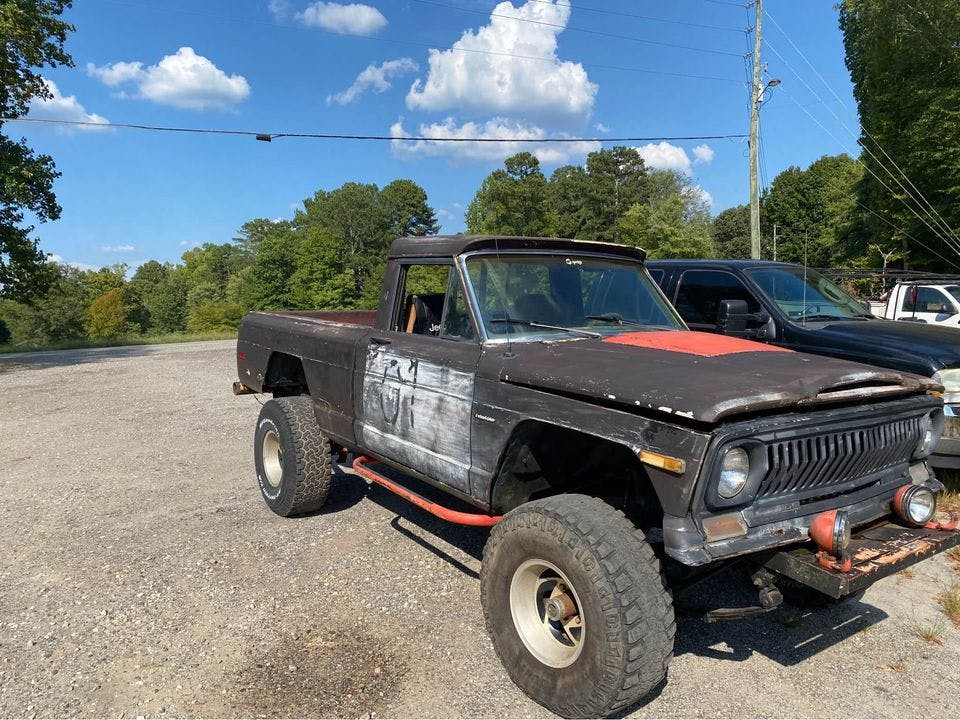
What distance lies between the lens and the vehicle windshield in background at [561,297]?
3.54 m

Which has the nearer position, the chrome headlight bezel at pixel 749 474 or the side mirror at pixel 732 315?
the chrome headlight bezel at pixel 749 474

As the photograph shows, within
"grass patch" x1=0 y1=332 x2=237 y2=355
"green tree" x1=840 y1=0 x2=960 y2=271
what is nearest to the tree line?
"green tree" x1=840 y1=0 x2=960 y2=271

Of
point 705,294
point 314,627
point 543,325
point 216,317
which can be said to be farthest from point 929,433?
point 216,317

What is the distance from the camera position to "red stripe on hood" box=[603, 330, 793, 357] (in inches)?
123

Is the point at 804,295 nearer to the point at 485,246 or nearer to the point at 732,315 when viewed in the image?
the point at 732,315

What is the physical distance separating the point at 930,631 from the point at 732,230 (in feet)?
268

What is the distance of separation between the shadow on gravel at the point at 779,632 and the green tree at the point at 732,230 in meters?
74.1

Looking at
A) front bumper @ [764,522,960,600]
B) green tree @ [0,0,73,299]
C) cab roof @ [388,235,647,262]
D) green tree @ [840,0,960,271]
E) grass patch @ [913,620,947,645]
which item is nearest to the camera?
front bumper @ [764,522,960,600]

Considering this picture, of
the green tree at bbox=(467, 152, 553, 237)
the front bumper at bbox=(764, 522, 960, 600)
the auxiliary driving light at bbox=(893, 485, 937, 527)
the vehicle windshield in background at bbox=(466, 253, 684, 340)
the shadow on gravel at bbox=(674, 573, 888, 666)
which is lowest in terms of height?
the shadow on gravel at bbox=(674, 573, 888, 666)

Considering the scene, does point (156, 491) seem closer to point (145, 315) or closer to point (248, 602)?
point (248, 602)

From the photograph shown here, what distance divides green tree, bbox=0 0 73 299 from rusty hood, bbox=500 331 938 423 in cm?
1819

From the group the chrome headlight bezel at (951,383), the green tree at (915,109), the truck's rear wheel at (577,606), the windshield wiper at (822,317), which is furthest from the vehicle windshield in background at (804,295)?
the green tree at (915,109)

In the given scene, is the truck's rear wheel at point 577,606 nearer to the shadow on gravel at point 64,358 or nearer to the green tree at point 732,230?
the shadow on gravel at point 64,358

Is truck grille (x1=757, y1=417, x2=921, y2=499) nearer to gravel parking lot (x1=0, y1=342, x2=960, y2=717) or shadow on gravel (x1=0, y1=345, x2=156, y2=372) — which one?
gravel parking lot (x1=0, y1=342, x2=960, y2=717)
